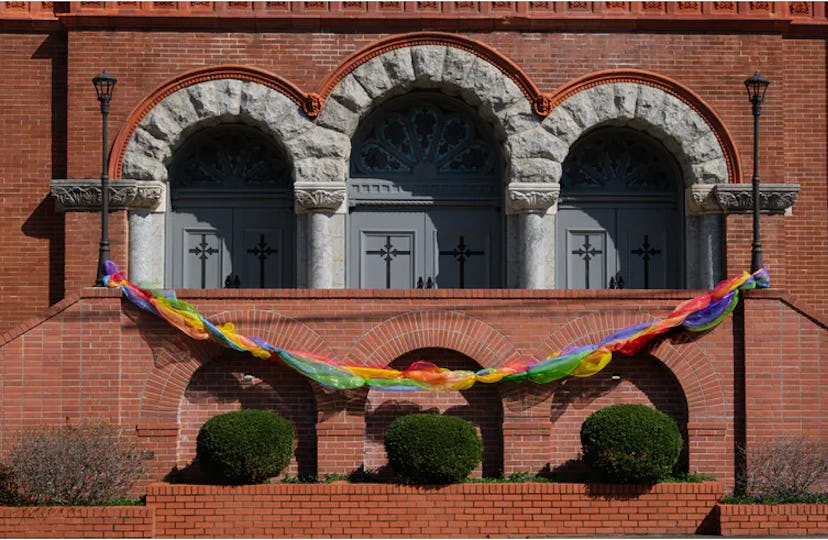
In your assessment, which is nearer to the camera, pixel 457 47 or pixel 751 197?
pixel 751 197

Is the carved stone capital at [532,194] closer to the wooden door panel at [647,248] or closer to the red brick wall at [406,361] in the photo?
the wooden door panel at [647,248]

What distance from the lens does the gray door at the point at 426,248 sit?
23.9 m

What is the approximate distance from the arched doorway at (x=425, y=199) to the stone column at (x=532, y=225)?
696 millimetres

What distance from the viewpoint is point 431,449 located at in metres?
19.2

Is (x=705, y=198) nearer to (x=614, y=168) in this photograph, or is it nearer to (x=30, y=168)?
(x=614, y=168)

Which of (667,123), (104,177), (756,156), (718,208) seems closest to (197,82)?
(104,177)

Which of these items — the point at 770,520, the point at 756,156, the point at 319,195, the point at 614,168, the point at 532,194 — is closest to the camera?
the point at 770,520

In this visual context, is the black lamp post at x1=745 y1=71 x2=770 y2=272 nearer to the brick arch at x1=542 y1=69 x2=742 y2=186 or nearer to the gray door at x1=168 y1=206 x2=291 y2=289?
the brick arch at x1=542 y1=69 x2=742 y2=186

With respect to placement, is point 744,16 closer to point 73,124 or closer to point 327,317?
point 327,317

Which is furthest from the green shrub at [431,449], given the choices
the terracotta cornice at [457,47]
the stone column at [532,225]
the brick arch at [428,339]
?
the terracotta cornice at [457,47]

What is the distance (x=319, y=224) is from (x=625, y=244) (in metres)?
4.63

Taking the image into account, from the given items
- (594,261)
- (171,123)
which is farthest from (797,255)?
(171,123)

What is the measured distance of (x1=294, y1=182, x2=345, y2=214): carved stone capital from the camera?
23.0 m

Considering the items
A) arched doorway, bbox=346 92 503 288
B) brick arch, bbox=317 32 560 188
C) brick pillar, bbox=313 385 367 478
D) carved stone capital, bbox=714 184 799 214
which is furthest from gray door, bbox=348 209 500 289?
brick pillar, bbox=313 385 367 478
